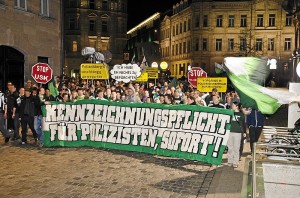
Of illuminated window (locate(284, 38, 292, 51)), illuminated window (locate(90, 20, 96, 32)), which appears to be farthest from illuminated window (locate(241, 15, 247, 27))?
illuminated window (locate(90, 20, 96, 32))

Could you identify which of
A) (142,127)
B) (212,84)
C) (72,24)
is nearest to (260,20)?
(72,24)

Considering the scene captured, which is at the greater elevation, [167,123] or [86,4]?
[86,4]

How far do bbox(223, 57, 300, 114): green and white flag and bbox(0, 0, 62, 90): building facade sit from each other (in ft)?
39.2

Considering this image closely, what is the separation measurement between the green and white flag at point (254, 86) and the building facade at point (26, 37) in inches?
471

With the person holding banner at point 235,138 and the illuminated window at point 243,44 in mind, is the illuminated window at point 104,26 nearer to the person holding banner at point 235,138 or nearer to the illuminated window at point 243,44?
the illuminated window at point 243,44

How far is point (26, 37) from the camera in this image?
17.2m

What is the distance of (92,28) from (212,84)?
50584 mm

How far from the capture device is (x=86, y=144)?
37.3 ft

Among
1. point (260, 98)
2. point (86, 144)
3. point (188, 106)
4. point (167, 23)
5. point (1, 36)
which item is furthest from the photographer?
point (167, 23)

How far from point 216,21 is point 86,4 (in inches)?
886

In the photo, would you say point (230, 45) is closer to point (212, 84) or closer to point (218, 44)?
point (218, 44)

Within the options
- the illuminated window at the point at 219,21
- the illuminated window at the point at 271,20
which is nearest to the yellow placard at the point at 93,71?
the illuminated window at the point at 219,21

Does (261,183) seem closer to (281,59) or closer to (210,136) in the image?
(210,136)

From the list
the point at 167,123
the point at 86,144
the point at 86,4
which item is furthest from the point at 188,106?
the point at 86,4
